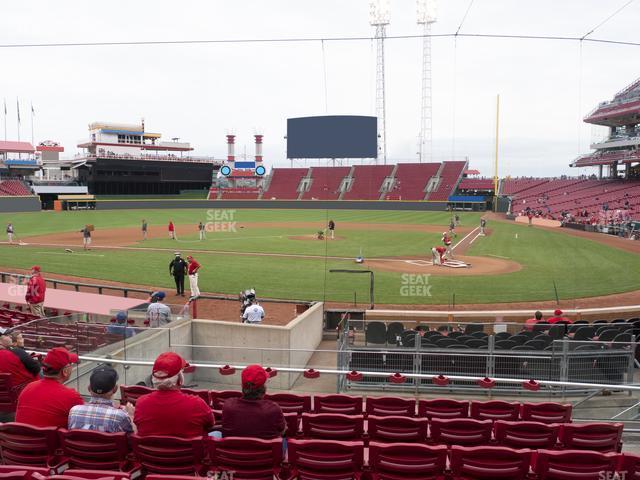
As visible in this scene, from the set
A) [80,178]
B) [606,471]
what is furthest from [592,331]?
[80,178]

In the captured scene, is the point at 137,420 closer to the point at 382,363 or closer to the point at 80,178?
the point at 382,363

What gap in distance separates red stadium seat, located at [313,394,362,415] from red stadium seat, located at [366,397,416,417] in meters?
0.16

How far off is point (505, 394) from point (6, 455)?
323 inches

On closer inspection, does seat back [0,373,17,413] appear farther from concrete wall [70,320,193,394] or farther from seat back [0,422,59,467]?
seat back [0,422,59,467]

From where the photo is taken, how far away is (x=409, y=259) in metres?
27.5

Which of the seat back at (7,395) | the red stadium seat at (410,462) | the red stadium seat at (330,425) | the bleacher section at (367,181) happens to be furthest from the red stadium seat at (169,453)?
the bleacher section at (367,181)

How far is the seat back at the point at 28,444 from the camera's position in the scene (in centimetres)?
436

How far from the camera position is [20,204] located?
65.2 meters

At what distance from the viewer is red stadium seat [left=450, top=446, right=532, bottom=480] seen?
13.5 feet

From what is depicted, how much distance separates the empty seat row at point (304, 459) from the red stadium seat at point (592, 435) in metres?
0.99

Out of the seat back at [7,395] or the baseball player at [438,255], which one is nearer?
the seat back at [7,395]

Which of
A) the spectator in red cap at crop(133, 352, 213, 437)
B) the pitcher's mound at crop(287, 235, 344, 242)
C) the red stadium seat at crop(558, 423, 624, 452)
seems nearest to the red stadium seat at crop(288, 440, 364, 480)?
the spectator in red cap at crop(133, 352, 213, 437)

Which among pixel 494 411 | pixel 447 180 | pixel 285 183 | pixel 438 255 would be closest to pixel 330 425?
pixel 494 411

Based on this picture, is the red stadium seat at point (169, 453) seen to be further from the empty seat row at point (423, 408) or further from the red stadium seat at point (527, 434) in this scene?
the red stadium seat at point (527, 434)
